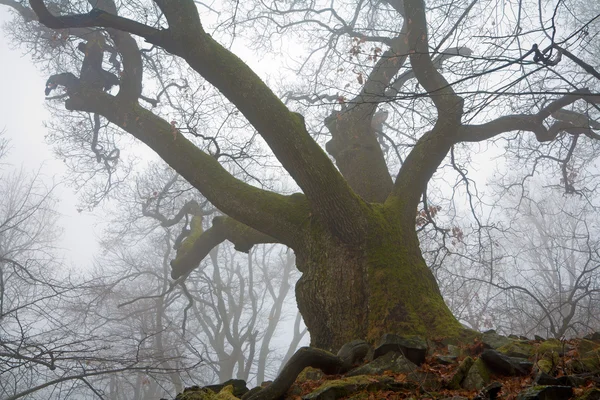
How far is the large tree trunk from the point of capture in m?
3.39

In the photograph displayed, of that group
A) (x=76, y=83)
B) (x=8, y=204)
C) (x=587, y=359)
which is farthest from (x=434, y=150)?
(x=8, y=204)

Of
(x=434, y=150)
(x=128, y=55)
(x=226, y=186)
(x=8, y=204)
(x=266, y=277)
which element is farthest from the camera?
(x=266, y=277)

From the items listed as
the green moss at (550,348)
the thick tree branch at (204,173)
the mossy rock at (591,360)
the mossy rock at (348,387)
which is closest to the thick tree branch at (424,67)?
the thick tree branch at (204,173)

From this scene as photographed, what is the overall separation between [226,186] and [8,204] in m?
16.1

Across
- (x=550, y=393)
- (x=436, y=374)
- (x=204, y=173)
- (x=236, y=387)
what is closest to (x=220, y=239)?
(x=204, y=173)

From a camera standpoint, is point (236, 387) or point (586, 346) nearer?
point (586, 346)

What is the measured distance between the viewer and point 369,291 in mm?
3594

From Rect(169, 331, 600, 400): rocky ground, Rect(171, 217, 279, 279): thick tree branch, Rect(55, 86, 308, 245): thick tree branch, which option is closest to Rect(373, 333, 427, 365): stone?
Rect(169, 331, 600, 400): rocky ground

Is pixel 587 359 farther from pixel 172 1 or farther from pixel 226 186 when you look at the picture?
pixel 172 1

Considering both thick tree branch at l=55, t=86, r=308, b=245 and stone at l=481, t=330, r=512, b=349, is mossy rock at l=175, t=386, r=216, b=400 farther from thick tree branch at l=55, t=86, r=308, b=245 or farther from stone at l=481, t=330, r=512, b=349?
thick tree branch at l=55, t=86, r=308, b=245

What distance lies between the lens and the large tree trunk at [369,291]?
3391mm

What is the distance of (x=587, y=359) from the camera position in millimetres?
2105

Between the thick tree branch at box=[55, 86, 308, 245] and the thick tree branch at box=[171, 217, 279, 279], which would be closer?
the thick tree branch at box=[55, 86, 308, 245]

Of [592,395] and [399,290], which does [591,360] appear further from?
[399,290]
